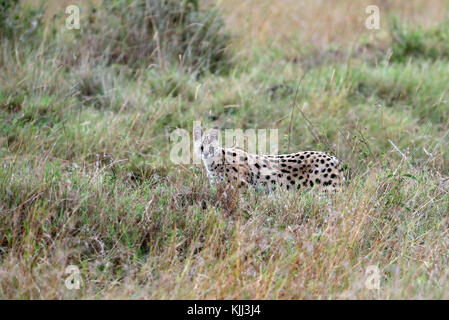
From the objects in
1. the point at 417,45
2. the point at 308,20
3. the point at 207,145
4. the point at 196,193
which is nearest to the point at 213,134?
the point at 207,145

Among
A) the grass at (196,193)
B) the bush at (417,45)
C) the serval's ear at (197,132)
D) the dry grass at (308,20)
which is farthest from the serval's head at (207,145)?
the bush at (417,45)

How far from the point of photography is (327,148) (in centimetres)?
636

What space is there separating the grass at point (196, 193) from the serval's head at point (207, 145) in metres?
0.33

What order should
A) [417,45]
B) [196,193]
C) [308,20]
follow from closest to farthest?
[196,193], [417,45], [308,20]

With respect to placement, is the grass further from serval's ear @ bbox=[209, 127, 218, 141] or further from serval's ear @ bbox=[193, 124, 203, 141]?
serval's ear @ bbox=[209, 127, 218, 141]

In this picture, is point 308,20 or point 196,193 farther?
point 308,20

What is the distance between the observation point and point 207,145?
19.4 feet

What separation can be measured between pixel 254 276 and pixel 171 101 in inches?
147

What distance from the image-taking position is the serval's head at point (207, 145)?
5.90m

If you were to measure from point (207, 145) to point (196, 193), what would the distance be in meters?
1.07

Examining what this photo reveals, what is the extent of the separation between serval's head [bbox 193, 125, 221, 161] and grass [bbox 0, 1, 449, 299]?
334 mm

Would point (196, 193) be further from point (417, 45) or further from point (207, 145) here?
point (417, 45)

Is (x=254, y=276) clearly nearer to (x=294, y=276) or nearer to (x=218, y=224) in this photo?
(x=294, y=276)

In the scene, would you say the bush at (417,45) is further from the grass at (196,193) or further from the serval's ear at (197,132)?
the serval's ear at (197,132)
